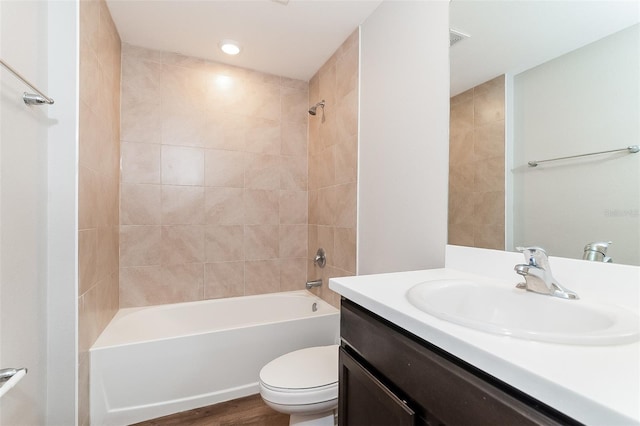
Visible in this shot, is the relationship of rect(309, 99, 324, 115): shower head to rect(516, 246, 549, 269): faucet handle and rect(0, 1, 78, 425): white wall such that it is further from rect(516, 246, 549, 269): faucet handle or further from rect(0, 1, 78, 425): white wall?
rect(516, 246, 549, 269): faucet handle

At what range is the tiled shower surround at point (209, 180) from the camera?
212cm

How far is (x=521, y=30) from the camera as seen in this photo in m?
0.98

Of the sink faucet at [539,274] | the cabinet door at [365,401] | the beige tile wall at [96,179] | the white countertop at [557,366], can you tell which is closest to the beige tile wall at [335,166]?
the cabinet door at [365,401]

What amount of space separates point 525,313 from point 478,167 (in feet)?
1.85

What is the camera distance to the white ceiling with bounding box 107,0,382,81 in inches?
66.4

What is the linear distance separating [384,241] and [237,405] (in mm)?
1342

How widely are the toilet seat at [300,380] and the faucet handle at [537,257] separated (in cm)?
99

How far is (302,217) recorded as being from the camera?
2.65m

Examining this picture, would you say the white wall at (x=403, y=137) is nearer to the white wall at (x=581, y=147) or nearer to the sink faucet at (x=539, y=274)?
the white wall at (x=581, y=147)

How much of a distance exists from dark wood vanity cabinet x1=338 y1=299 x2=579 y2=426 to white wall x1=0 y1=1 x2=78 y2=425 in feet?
3.65

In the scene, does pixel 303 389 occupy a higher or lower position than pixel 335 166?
lower

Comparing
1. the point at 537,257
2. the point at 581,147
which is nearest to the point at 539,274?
the point at 537,257

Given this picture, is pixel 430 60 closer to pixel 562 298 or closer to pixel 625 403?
pixel 562 298

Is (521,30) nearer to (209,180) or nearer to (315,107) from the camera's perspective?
(315,107)
